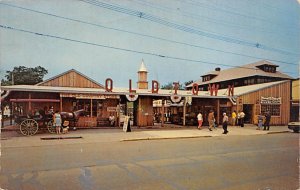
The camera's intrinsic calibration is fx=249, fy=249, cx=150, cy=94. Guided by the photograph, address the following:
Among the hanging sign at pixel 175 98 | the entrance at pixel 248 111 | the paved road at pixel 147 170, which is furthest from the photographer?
the entrance at pixel 248 111

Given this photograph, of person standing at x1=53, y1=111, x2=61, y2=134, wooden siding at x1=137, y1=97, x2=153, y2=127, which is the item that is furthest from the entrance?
person standing at x1=53, y1=111, x2=61, y2=134

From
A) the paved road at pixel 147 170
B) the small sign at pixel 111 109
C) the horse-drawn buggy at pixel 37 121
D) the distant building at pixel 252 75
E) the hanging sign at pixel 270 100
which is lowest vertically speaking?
the paved road at pixel 147 170

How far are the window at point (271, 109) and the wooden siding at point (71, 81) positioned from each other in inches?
732

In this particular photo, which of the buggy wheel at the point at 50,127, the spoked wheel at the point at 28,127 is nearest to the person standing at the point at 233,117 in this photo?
the buggy wheel at the point at 50,127

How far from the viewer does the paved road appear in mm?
5426

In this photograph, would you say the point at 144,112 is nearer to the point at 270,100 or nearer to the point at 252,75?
the point at 270,100

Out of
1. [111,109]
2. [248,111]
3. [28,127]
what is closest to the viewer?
[28,127]

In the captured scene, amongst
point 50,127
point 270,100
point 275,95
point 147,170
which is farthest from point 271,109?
point 147,170

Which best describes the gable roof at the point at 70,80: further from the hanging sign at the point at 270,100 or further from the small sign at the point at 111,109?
the hanging sign at the point at 270,100

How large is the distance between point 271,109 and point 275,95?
157 cm

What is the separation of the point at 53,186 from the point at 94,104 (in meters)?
15.1

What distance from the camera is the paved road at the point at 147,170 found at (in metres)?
5.43

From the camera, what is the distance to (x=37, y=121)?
51.4ft

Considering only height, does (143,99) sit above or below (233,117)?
above
